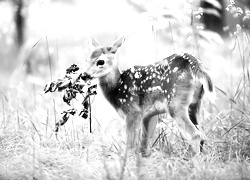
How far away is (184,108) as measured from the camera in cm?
416

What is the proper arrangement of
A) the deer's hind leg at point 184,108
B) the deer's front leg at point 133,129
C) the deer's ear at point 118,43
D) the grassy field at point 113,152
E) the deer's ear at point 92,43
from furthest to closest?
the deer's ear at point 92,43, the deer's ear at point 118,43, the deer's front leg at point 133,129, the deer's hind leg at point 184,108, the grassy field at point 113,152

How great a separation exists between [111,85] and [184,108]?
0.85m

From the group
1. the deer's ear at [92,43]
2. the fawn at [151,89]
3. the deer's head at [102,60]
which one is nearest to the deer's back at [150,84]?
the fawn at [151,89]

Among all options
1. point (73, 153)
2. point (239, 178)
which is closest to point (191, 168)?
point (239, 178)

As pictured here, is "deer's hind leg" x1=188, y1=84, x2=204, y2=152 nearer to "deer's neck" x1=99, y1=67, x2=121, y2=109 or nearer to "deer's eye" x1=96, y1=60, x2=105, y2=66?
"deer's neck" x1=99, y1=67, x2=121, y2=109

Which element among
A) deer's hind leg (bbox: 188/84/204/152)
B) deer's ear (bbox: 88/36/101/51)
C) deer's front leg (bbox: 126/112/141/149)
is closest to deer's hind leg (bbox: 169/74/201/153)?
deer's hind leg (bbox: 188/84/204/152)

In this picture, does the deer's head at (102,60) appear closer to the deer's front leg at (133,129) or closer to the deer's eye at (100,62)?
the deer's eye at (100,62)

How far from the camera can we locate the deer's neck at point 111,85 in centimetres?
471

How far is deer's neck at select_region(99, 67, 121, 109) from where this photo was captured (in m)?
4.71

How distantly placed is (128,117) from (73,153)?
61cm

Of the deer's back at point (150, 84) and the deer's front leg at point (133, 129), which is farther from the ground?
the deer's back at point (150, 84)

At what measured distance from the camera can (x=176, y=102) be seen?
4180mm

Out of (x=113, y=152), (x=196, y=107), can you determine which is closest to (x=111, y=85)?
(x=113, y=152)

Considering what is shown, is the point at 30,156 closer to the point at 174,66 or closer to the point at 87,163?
the point at 87,163
